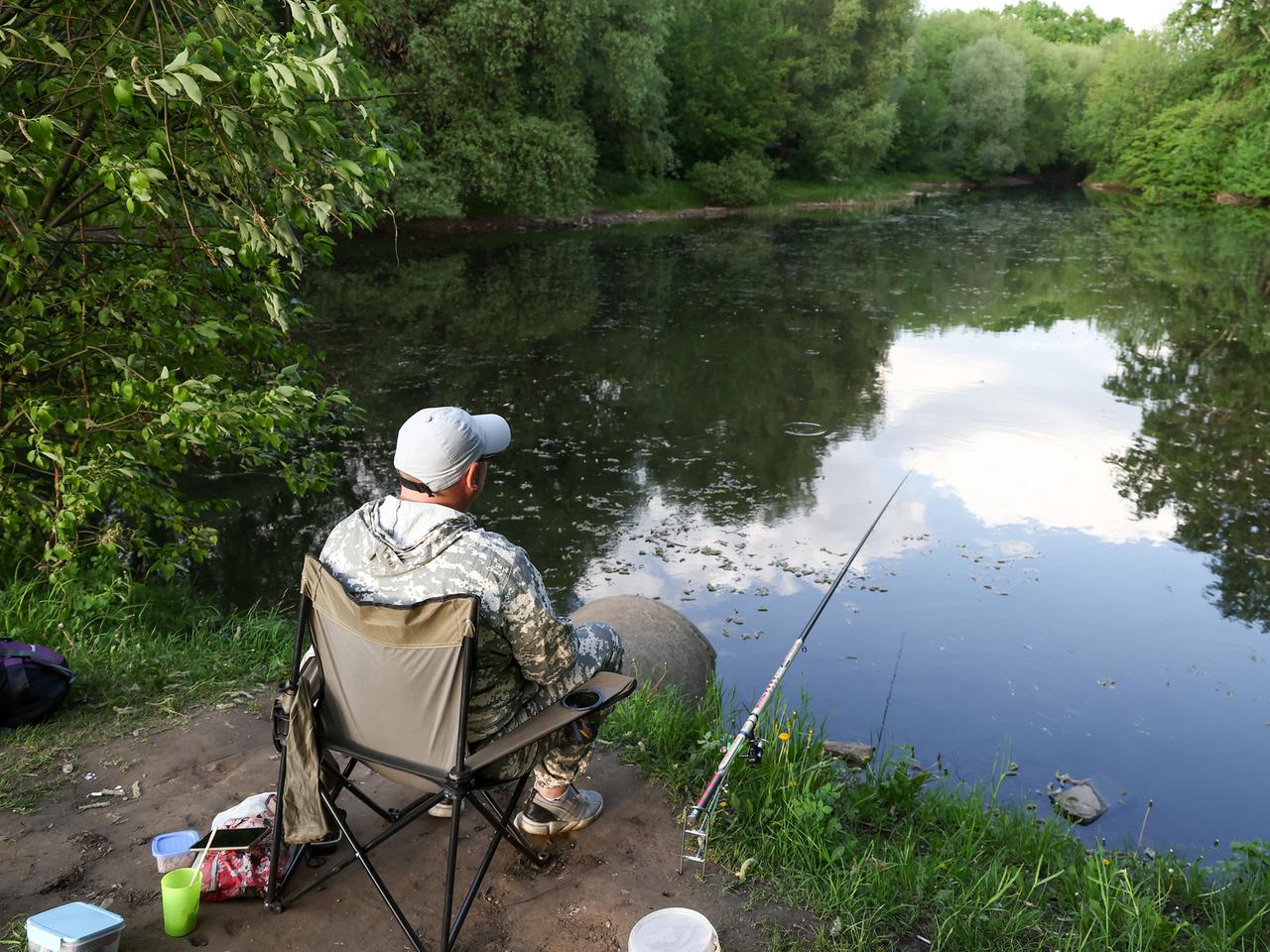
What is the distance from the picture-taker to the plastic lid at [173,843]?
114 inches

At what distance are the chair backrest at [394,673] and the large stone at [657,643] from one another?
7.11 feet

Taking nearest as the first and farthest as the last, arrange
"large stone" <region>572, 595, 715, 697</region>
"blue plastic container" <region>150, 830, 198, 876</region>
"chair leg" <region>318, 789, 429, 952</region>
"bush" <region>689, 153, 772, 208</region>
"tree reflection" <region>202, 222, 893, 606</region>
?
"chair leg" <region>318, 789, 429, 952</region>, "blue plastic container" <region>150, 830, 198, 876</region>, "large stone" <region>572, 595, 715, 697</region>, "tree reflection" <region>202, 222, 893, 606</region>, "bush" <region>689, 153, 772, 208</region>

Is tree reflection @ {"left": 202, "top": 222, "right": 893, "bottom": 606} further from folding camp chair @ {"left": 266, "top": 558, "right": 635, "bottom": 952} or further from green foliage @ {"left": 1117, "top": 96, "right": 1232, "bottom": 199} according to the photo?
green foliage @ {"left": 1117, "top": 96, "right": 1232, "bottom": 199}

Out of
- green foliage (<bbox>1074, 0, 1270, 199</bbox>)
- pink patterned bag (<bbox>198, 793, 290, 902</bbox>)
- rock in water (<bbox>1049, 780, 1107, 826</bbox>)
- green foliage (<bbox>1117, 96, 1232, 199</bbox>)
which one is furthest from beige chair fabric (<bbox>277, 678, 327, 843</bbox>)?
green foliage (<bbox>1117, 96, 1232, 199</bbox>)

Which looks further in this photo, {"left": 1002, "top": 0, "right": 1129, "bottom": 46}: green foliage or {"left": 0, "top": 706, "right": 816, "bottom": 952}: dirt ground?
{"left": 1002, "top": 0, "right": 1129, "bottom": 46}: green foliage

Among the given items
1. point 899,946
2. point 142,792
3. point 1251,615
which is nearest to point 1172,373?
point 1251,615

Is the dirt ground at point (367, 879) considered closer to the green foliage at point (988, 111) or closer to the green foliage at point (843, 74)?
the green foliage at point (843, 74)

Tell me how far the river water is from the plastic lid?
3.41 m

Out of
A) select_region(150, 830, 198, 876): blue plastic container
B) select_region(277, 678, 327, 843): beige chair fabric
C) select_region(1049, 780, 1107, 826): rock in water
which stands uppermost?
select_region(277, 678, 327, 843): beige chair fabric

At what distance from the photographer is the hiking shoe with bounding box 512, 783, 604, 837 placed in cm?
325

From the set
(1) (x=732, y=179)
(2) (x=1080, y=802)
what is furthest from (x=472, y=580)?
(1) (x=732, y=179)

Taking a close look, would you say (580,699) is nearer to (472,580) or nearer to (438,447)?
(472,580)

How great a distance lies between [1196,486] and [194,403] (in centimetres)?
854

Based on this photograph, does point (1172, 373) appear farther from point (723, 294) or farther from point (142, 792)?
point (142, 792)
